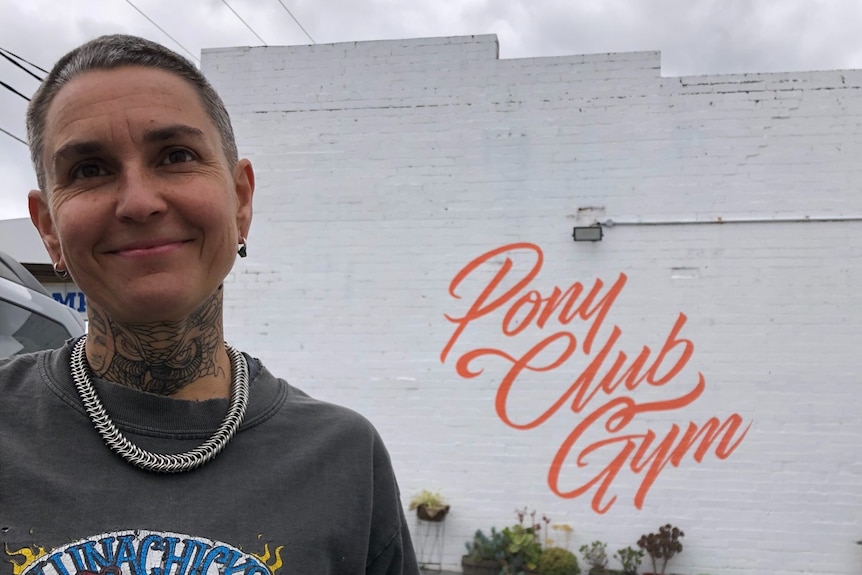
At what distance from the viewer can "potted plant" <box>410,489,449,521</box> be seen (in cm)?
705

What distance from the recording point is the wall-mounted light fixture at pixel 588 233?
7.03 meters

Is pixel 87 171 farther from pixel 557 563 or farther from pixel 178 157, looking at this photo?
pixel 557 563

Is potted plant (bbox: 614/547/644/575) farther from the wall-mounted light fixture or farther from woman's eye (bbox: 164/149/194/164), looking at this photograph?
woman's eye (bbox: 164/149/194/164)

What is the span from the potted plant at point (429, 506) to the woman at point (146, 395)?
5.88m

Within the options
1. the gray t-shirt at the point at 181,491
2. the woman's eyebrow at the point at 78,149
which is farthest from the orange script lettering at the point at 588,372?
the woman's eyebrow at the point at 78,149

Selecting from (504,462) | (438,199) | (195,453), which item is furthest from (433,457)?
(195,453)

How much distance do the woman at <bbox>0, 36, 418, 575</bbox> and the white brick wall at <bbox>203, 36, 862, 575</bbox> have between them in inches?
233

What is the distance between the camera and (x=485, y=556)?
685cm

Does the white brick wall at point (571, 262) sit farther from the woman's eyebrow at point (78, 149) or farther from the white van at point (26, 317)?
the woman's eyebrow at point (78, 149)

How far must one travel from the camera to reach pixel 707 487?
269 inches

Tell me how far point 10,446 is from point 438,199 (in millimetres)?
6298

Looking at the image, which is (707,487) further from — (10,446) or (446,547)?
(10,446)

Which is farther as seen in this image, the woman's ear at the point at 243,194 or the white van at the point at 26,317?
the white van at the point at 26,317

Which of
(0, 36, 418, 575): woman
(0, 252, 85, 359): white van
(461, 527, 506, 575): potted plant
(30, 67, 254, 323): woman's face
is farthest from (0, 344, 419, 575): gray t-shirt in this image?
(461, 527, 506, 575): potted plant
